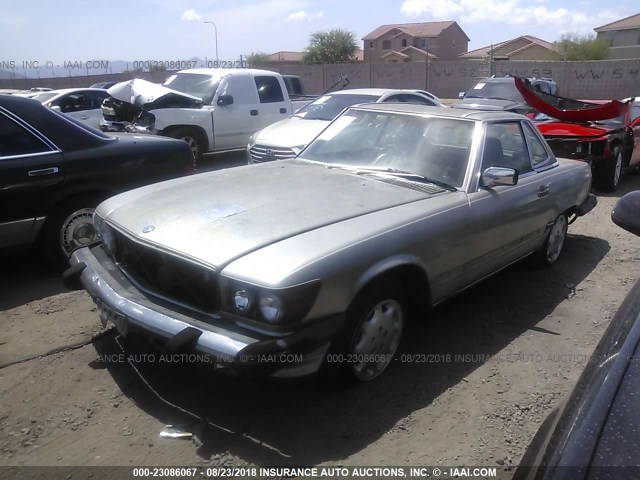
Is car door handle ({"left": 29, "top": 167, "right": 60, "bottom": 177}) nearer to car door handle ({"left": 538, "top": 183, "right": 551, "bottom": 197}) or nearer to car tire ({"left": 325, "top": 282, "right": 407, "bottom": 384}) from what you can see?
car tire ({"left": 325, "top": 282, "right": 407, "bottom": 384})

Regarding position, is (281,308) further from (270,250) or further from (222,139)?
(222,139)

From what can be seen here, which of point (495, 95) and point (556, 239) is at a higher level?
point (495, 95)

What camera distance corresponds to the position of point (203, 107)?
9977 mm

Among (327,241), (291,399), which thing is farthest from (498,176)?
(291,399)

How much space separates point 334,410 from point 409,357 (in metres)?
0.82

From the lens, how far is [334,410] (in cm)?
307

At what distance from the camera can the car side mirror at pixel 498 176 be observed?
12.6 ft

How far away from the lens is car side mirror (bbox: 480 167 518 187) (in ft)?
12.6

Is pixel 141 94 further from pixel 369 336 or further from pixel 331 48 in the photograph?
pixel 331 48

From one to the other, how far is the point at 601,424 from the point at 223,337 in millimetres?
1662

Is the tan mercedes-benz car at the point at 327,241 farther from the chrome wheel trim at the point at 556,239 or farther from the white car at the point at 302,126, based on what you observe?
the white car at the point at 302,126

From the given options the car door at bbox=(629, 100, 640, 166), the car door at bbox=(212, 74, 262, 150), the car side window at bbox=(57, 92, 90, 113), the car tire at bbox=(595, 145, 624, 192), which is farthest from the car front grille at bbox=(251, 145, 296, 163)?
the car door at bbox=(629, 100, 640, 166)

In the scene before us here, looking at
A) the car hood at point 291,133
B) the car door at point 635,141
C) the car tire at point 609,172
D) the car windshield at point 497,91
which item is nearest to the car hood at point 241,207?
the car hood at point 291,133

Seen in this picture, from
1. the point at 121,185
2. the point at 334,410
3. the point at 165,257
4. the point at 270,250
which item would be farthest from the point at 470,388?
the point at 121,185
